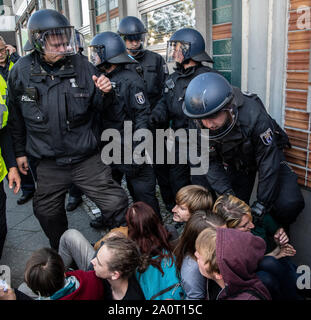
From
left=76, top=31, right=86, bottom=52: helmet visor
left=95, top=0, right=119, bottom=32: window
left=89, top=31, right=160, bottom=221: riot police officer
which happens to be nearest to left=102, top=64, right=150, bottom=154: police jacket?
left=89, top=31, right=160, bottom=221: riot police officer

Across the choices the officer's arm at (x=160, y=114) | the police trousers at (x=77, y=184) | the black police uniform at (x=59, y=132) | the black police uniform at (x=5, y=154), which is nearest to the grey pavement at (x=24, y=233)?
the black police uniform at (x=5, y=154)

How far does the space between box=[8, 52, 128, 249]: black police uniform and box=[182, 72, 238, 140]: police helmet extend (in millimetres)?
851

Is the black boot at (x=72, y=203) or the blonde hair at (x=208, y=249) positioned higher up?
the blonde hair at (x=208, y=249)

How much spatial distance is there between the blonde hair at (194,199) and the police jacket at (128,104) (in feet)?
2.98

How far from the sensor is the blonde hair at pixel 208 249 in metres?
1.76

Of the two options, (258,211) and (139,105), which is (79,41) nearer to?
(139,105)

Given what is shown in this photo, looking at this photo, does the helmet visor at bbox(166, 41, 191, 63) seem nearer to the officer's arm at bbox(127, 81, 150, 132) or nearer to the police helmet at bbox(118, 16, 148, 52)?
the officer's arm at bbox(127, 81, 150, 132)

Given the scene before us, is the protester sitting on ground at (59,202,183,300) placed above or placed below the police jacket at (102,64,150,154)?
below

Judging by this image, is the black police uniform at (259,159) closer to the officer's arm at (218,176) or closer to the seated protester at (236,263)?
the officer's arm at (218,176)

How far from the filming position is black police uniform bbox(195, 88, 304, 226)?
243 cm

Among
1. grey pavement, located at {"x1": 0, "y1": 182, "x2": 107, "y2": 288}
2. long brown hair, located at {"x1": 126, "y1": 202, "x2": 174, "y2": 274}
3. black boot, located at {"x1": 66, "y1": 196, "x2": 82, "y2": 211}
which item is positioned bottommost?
grey pavement, located at {"x1": 0, "y1": 182, "x2": 107, "y2": 288}

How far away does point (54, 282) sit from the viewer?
184 centimetres
